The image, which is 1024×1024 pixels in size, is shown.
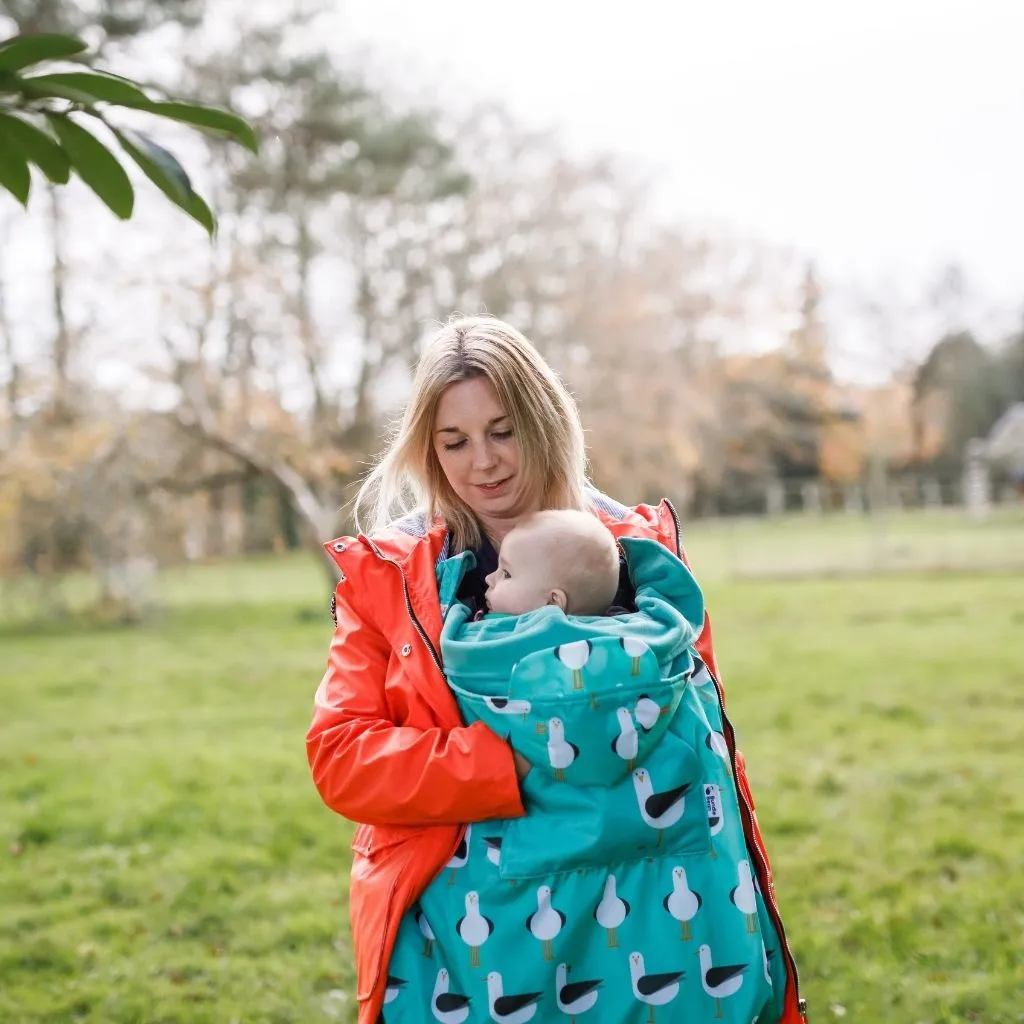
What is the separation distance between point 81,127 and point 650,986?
1487 millimetres

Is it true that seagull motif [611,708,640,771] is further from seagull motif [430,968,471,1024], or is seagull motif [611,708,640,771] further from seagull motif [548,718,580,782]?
seagull motif [430,968,471,1024]

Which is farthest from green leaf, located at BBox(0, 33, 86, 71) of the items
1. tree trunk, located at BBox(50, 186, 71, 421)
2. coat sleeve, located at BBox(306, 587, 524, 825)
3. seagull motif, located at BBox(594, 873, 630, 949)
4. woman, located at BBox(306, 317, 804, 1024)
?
tree trunk, located at BBox(50, 186, 71, 421)

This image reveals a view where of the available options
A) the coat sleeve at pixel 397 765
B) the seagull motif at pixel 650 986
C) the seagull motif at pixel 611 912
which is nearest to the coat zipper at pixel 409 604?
the coat sleeve at pixel 397 765

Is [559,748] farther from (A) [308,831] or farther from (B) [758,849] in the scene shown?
(A) [308,831]

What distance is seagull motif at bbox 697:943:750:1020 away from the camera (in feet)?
5.77

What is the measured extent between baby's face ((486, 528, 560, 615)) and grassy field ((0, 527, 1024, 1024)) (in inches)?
84.8

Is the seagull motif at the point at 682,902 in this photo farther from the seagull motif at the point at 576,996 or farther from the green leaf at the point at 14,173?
the green leaf at the point at 14,173

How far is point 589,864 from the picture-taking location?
172 centimetres

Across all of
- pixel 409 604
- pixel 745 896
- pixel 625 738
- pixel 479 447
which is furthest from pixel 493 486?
pixel 745 896

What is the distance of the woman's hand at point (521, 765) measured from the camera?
68.4 inches

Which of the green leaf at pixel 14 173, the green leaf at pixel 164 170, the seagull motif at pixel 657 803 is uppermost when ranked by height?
the green leaf at pixel 14 173

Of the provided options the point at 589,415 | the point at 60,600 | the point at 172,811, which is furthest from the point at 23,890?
the point at 589,415

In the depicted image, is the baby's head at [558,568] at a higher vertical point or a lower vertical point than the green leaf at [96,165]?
lower

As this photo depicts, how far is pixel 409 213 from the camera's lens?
16547 mm
